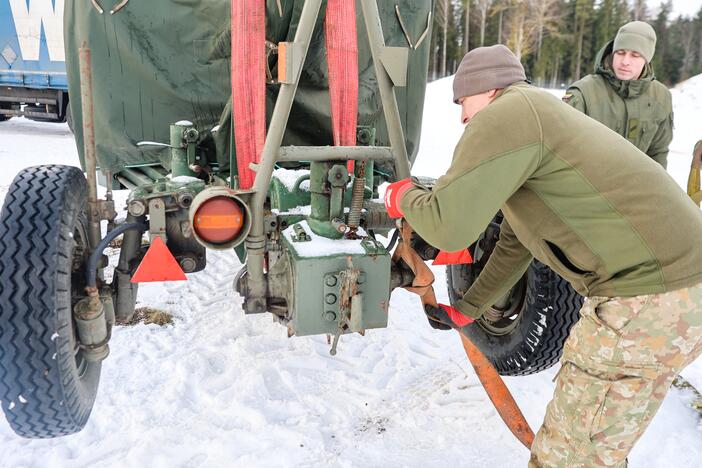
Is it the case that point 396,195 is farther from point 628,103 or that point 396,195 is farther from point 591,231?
point 628,103

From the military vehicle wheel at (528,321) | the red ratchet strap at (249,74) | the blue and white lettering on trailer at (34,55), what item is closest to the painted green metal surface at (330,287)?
the red ratchet strap at (249,74)

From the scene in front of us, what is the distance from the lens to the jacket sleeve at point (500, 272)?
103 inches

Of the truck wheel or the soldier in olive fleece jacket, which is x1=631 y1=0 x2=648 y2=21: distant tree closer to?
Result: the soldier in olive fleece jacket

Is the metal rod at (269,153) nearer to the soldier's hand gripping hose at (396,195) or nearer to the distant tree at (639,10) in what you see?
the soldier's hand gripping hose at (396,195)

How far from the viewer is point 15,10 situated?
499 inches

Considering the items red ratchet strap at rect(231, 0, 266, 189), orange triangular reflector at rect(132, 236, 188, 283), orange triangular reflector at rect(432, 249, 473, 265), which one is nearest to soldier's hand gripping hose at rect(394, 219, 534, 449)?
orange triangular reflector at rect(432, 249, 473, 265)

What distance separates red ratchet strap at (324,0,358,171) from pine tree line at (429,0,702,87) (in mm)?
39487

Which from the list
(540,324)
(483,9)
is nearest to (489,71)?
(540,324)

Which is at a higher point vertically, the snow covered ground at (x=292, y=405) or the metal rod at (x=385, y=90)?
the metal rod at (x=385, y=90)

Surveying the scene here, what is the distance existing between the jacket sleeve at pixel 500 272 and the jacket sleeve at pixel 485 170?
727 mm

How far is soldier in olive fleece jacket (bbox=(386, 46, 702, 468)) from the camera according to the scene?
184 cm

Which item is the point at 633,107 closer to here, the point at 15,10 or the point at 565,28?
the point at 15,10

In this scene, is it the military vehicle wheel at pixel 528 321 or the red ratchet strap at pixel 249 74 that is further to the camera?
the military vehicle wheel at pixel 528 321

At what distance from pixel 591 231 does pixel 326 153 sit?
113cm
